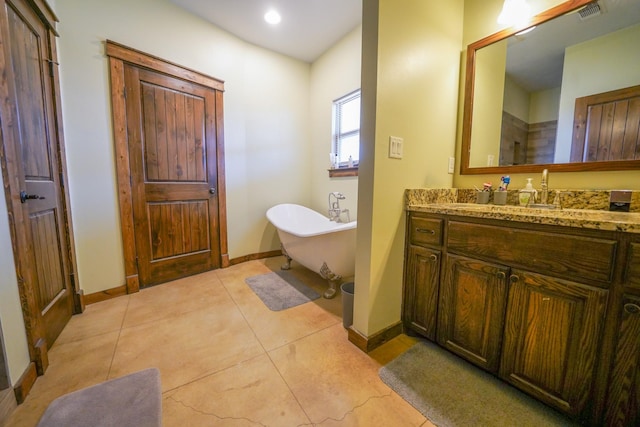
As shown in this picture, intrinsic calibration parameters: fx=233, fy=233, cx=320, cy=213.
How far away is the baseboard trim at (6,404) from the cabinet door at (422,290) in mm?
1933

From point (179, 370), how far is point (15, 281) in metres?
0.86

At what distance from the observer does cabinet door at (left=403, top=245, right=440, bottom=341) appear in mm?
1341

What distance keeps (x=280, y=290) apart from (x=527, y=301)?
1.75 meters

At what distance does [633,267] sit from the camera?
2.53 feet

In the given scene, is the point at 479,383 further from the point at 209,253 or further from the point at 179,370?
the point at 209,253

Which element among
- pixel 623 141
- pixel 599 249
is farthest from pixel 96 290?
pixel 623 141

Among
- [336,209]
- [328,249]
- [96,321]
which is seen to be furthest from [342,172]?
[96,321]

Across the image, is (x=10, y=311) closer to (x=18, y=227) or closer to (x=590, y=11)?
(x=18, y=227)

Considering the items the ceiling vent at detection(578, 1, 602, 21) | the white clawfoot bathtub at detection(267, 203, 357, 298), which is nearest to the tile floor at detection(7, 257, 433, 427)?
the white clawfoot bathtub at detection(267, 203, 357, 298)

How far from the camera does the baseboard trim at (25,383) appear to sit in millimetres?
1038

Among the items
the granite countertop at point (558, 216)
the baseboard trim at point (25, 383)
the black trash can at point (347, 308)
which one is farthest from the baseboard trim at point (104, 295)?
the granite countertop at point (558, 216)

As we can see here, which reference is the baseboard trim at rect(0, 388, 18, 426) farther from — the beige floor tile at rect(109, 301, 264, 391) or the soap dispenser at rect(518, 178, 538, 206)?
the soap dispenser at rect(518, 178, 538, 206)

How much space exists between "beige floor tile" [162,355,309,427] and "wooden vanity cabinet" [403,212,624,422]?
2.95 feet

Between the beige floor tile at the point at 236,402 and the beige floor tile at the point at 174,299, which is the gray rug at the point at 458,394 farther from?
the beige floor tile at the point at 174,299
